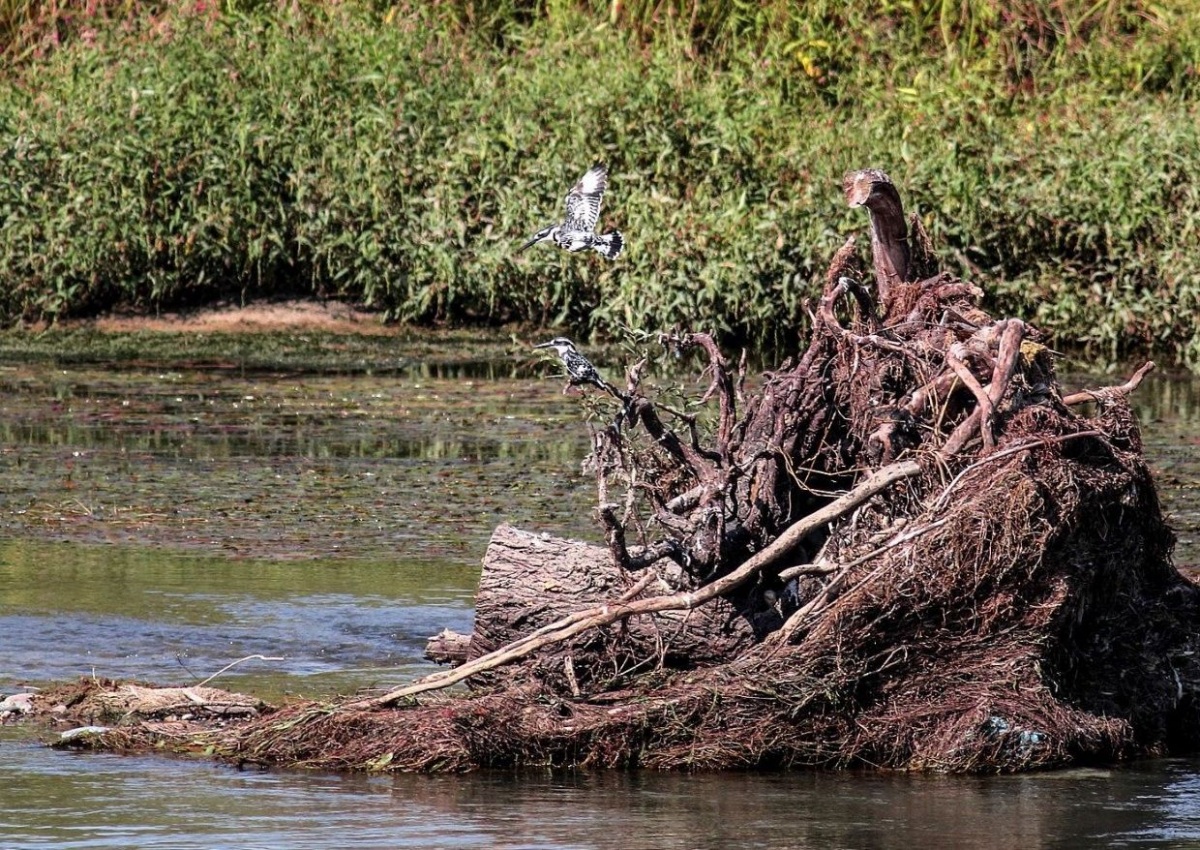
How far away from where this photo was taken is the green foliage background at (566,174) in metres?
17.6

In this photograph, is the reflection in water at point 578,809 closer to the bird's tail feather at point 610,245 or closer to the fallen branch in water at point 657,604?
the fallen branch in water at point 657,604

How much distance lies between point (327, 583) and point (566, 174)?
8.94 metres

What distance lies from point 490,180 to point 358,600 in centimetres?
948

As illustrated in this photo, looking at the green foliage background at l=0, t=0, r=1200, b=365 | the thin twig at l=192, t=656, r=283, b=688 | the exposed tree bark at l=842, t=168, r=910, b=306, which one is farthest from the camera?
the green foliage background at l=0, t=0, r=1200, b=365

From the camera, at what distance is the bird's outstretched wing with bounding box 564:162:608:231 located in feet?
Result: 31.8

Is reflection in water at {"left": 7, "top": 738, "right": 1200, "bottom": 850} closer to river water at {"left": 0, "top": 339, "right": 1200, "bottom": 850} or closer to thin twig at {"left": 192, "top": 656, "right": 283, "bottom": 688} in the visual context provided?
river water at {"left": 0, "top": 339, "right": 1200, "bottom": 850}

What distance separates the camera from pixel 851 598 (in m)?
7.20

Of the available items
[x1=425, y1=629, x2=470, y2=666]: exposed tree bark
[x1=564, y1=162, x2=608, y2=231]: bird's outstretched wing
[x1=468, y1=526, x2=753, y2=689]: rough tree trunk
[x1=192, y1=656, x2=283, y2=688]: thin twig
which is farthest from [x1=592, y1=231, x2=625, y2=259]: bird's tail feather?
[x1=192, y1=656, x2=283, y2=688]: thin twig

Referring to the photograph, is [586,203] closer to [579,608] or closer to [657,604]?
[579,608]

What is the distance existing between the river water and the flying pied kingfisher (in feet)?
4.75

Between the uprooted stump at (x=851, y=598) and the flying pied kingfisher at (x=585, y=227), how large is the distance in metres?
1.36

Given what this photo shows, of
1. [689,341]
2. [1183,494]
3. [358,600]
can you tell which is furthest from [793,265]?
[689,341]

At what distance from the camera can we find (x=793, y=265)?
17453 mm

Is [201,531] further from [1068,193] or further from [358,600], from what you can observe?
[1068,193]
